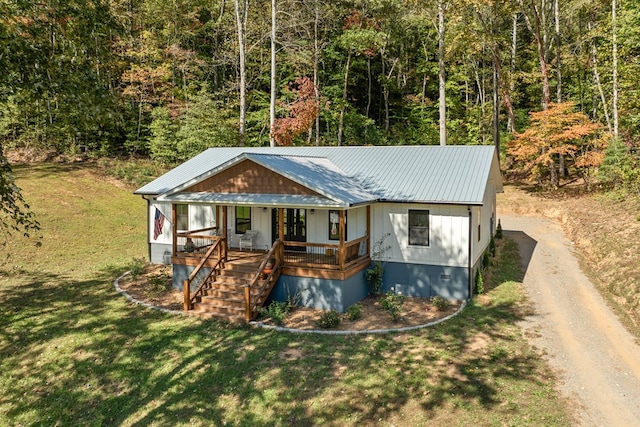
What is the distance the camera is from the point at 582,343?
1113 cm

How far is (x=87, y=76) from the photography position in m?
7.93

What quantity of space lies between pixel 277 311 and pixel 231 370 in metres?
2.85

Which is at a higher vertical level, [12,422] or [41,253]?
[41,253]

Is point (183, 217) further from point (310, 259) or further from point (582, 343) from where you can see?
point (582, 343)

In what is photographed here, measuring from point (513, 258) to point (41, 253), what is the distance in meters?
22.2

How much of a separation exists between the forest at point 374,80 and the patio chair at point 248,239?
44.4 ft

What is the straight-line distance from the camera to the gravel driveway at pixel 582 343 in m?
8.38

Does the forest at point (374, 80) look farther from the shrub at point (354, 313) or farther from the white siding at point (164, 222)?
the shrub at point (354, 313)

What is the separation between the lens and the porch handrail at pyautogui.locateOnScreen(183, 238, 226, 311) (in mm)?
13461

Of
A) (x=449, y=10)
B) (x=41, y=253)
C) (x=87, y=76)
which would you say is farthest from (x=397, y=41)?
(x=87, y=76)

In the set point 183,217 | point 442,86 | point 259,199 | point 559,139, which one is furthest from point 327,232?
point 559,139

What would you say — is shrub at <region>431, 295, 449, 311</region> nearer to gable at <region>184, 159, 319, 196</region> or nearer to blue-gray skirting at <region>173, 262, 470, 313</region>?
blue-gray skirting at <region>173, 262, 470, 313</region>

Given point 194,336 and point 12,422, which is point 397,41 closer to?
point 194,336

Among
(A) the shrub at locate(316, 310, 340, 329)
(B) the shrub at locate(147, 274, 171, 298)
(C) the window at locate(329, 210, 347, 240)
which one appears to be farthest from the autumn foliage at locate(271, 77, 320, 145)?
(A) the shrub at locate(316, 310, 340, 329)
